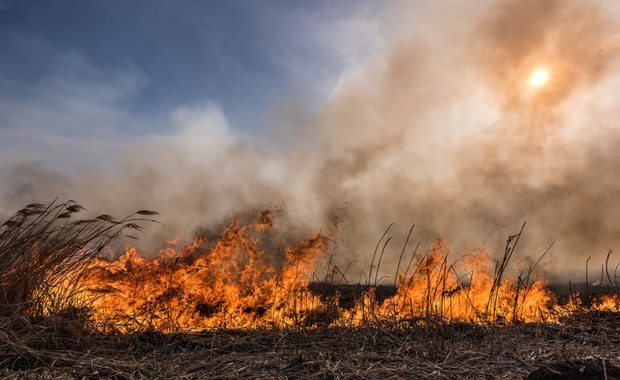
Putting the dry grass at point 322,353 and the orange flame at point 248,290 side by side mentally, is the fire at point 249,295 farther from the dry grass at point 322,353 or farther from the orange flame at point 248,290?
the dry grass at point 322,353

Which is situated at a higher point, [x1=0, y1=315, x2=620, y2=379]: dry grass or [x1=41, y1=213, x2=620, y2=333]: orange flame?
[x1=41, y1=213, x2=620, y2=333]: orange flame

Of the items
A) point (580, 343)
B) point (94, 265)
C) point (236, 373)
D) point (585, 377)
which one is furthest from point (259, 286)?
point (585, 377)

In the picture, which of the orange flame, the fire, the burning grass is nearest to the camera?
the burning grass

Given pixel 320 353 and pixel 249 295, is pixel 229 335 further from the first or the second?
pixel 249 295

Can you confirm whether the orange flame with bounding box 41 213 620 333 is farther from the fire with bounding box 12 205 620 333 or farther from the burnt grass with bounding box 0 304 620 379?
the burnt grass with bounding box 0 304 620 379

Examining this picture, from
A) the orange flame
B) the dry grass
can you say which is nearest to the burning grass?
the dry grass

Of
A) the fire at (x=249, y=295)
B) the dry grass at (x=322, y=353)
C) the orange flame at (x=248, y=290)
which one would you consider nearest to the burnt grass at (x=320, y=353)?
the dry grass at (x=322, y=353)

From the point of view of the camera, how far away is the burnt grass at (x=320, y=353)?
10.4 ft

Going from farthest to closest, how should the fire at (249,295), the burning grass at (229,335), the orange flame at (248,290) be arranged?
the orange flame at (248,290) < the fire at (249,295) < the burning grass at (229,335)

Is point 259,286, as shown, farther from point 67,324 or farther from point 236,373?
point 236,373

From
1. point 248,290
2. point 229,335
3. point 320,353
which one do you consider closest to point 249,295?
point 248,290

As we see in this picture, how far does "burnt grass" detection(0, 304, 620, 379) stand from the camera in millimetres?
3184

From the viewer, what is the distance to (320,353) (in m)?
3.64

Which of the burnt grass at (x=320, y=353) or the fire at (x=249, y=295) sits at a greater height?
the fire at (x=249, y=295)
